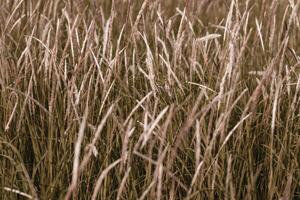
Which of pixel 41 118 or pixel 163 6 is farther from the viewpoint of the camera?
pixel 163 6

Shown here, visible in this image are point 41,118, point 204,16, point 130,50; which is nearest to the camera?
point 41,118

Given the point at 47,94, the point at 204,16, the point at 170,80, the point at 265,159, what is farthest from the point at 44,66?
the point at 204,16

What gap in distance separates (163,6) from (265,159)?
193 centimetres

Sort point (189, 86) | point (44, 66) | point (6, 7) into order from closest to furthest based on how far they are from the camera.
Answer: point (189, 86)
point (44, 66)
point (6, 7)

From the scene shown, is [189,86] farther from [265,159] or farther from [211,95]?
[265,159]

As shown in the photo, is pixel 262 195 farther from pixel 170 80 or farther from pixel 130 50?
pixel 130 50

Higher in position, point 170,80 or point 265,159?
point 170,80

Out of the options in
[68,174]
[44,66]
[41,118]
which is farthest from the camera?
[44,66]

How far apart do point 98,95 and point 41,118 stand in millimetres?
253

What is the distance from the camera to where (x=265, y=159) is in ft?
5.85

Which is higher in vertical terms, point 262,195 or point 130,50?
point 130,50

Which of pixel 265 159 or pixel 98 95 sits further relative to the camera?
pixel 98 95

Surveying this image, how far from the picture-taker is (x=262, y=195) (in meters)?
1.78

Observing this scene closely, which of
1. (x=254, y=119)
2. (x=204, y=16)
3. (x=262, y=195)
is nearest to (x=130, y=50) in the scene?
(x=254, y=119)
